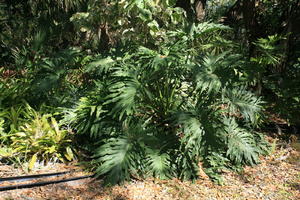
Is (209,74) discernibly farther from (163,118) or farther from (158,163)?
(158,163)

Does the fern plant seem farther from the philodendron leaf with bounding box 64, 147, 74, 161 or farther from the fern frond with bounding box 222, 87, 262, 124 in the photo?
the philodendron leaf with bounding box 64, 147, 74, 161

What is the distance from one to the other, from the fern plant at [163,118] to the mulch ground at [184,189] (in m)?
0.13

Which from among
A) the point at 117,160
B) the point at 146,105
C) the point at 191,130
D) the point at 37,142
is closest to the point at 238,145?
the point at 191,130

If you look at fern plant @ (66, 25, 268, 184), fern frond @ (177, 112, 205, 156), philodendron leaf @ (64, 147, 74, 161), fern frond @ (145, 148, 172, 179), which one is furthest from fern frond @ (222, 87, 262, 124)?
philodendron leaf @ (64, 147, 74, 161)

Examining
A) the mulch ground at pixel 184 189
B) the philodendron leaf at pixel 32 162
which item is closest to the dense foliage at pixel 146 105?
the philodendron leaf at pixel 32 162

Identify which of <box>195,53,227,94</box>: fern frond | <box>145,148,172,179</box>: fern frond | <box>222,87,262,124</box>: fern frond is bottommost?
<box>145,148,172,179</box>: fern frond

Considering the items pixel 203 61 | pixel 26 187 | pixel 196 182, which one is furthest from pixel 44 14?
pixel 196 182

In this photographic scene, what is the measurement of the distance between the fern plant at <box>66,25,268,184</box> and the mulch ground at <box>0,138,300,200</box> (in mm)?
133

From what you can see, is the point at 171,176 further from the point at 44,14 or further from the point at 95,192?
the point at 44,14

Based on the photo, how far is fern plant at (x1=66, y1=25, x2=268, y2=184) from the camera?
10.6 feet

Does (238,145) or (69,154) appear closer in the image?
(69,154)

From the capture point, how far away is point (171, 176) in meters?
3.44

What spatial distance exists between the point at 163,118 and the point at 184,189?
970 mm

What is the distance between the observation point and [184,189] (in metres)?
3.29
